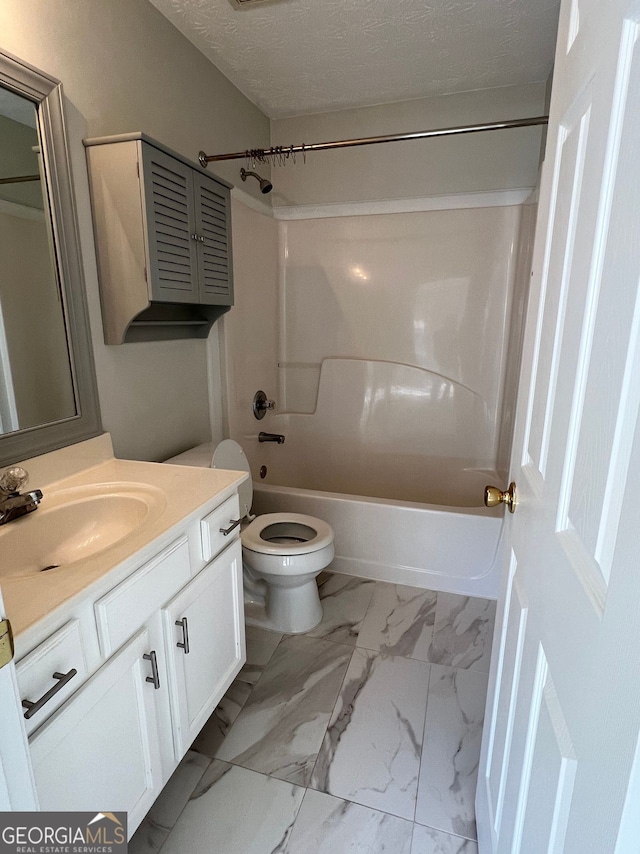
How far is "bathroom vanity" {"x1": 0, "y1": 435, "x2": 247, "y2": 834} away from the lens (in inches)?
31.6

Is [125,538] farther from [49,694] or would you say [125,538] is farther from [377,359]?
[377,359]

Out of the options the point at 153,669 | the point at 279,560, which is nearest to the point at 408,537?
the point at 279,560

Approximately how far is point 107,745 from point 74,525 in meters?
0.55

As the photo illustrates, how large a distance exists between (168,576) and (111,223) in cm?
111

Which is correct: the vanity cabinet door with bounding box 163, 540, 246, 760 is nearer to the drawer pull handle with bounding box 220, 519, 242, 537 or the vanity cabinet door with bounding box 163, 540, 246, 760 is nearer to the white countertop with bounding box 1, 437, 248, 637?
the drawer pull handle with bounding box 220, 519, 242, 537

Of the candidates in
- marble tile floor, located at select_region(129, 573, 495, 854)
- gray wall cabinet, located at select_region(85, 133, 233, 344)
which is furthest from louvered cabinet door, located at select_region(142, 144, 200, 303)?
marble tile floor, located at select_region(129, 573, 495, 854)

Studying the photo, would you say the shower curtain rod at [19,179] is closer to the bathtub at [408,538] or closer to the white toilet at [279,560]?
the white toilet at [279,560]

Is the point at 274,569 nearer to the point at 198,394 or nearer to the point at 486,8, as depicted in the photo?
the point at 198,394

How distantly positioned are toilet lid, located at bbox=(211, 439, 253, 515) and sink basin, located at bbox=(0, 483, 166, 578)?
552 millimetres

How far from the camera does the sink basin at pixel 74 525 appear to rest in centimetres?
110

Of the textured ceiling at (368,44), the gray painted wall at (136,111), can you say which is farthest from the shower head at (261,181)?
the textured ceiling at (368,44)

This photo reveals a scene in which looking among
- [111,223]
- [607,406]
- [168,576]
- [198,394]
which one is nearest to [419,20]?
[111,223]

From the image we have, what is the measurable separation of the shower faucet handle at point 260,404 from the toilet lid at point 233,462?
0.68 m

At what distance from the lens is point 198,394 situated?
7.04 ft
